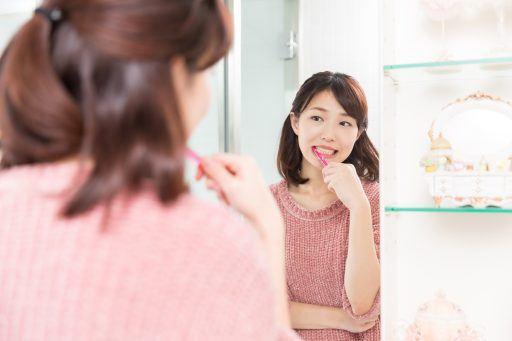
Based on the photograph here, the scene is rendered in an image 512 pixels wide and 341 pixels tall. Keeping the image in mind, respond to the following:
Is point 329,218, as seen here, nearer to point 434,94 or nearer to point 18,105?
point 434,94

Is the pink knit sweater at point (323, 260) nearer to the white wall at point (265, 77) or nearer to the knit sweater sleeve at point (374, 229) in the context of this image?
the knit sweater sleeve at point (374, 229)

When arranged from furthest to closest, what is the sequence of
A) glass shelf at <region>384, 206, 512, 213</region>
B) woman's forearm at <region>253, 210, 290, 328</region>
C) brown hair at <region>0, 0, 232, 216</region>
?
glass shelf at <region>384, 206, 512, 213</region>, woman's forearm at <region>253, 210, 290, 328</region>, brown hair at <region>0, 0, 232, 216</region>

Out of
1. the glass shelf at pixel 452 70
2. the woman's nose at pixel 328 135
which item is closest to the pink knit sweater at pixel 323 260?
the woman's nose at pixel 328 135

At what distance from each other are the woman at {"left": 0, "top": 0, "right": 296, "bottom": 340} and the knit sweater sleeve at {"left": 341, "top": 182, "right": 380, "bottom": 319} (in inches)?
26.4

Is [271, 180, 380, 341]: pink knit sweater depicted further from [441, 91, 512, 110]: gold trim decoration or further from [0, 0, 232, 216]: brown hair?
[0, 0, 232, 216]: brown hair

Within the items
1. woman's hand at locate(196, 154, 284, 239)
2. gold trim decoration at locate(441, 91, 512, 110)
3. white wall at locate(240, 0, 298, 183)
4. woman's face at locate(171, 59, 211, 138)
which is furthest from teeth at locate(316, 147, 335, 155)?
woman's face at locate(171, 59, 211, 138)

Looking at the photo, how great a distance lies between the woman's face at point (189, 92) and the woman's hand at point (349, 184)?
63 centimetres

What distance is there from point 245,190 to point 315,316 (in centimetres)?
57

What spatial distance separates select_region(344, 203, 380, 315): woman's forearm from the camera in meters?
1.26

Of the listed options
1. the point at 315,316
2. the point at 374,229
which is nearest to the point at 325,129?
the point at 374,229

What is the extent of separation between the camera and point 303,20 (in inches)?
52.6

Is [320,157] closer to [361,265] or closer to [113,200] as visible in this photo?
[361,265]

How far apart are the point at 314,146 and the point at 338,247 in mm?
209

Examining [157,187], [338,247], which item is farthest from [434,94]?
[157,187]
